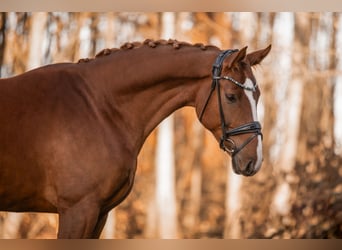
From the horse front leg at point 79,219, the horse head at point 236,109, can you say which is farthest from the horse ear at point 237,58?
the horse front leg at point 79,219

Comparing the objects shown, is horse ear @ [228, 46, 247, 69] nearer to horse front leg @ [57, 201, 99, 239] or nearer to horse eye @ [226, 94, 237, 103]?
horse eye @ [226, 94, 237, 103]

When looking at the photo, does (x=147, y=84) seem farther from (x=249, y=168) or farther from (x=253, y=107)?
(x=249, y=168)

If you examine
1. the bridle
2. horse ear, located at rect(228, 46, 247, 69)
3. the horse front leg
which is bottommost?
the horse front leg

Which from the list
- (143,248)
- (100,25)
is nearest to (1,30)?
(100,25)

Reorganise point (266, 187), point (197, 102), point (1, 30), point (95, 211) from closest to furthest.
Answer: point (95, 211) → point (197, 102) → point (1, 30) → point (266, 187)

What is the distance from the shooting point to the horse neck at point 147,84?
10.0ft

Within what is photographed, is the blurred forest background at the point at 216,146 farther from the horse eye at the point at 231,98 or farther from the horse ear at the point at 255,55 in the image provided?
the horse eye at the point at 231,98

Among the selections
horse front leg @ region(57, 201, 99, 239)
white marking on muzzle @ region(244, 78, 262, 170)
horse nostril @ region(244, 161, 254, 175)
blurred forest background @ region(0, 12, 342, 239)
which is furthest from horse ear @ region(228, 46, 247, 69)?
blurred forest background @ region(0, 12, 342, 239)

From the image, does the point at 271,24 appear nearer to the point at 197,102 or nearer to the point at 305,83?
the point at 305,83

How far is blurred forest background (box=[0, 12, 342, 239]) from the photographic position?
5.55 meters

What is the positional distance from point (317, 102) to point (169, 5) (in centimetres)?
194

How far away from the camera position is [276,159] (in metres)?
5.81

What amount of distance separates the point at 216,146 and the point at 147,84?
3067 mm

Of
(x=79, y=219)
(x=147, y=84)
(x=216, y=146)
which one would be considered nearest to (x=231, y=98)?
(x=147, y=84)
